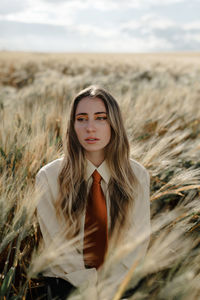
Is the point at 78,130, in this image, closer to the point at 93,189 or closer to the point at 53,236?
the point at 93,189

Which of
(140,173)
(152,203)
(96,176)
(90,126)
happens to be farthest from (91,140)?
(152,203)

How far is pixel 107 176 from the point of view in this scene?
128cm

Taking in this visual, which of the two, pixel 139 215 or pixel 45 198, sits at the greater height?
pixel 45 198

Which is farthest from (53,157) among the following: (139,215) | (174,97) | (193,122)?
(174,97)

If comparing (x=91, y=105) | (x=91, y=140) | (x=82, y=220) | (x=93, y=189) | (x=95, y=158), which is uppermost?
(x=91, y=105)

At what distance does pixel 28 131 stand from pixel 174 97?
7.17ft

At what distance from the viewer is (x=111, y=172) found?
1272 mm

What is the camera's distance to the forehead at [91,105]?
1212 millimetres

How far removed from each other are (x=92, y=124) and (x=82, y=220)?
449 millimetres

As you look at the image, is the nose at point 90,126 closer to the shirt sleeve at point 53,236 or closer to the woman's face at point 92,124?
the woman's face at point 92,124

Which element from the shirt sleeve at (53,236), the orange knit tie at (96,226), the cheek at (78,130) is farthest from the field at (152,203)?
the cheek at (78,130)

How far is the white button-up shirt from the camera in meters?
1.06

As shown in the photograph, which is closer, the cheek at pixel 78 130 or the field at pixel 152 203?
the field at pixel 152 203

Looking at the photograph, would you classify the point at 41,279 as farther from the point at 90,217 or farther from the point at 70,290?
the point at 90,217
